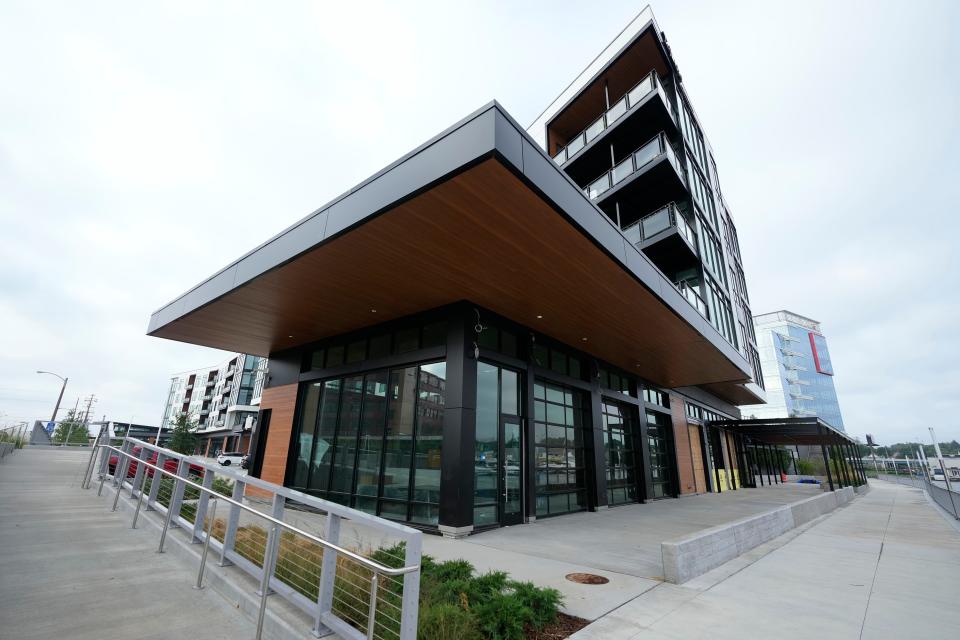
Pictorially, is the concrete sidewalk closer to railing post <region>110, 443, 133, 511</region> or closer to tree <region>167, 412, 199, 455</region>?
railing post <region>110, 443, 133, 511</region>

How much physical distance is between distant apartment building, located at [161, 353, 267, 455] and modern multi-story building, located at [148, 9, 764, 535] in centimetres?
3615

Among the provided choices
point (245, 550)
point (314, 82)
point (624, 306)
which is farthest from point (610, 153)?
point (245, 550)

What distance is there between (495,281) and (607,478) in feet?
29.1

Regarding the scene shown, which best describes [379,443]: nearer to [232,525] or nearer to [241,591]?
[232,525]

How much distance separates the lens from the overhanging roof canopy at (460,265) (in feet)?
17.0

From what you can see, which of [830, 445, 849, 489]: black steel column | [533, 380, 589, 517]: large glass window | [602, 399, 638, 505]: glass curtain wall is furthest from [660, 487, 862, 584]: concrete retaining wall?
[830, 445, 849, 489]: black steel column

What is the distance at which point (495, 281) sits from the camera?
26.4 ft

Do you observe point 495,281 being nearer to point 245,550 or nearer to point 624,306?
point 624,306

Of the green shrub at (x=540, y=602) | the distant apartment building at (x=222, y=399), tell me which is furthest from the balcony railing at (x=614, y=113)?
the distant apartment building at (x=222, y=399)

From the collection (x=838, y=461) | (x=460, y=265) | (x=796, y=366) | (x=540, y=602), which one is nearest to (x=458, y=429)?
(x=460, y=265)

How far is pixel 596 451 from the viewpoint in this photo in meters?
12.3

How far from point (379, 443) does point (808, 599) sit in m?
8.23

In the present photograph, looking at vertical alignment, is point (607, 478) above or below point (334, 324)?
below

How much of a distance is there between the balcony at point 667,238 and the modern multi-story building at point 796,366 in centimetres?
6663
